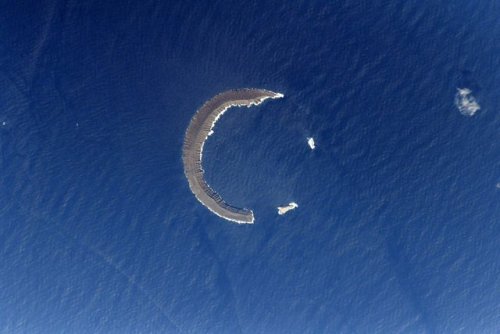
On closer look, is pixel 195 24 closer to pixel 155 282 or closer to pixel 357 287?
pixel 155 282

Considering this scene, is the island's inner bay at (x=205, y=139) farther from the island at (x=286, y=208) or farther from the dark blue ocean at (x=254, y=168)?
the island at (x=286, y=208)

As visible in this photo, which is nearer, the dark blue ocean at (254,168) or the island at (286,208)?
the dark blue ocean at (254,168)

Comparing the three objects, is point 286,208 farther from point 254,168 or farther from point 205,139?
point 205,139

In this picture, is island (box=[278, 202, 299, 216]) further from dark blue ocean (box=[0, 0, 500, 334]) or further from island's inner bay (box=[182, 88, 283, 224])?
island's inner bay (box=[182, 88, 283, 224])

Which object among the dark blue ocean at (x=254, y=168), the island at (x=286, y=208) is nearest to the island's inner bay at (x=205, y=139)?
the dark blue ocean at (x=254, y=168)

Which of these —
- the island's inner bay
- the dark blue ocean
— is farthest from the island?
the island's inner bay
